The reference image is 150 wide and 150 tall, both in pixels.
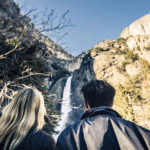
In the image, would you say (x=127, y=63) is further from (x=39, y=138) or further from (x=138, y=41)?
(x=39, y=138)

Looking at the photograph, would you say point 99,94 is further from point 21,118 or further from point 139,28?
point 139,28

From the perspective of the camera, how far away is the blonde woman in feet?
4.03

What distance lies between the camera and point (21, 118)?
4.50ft

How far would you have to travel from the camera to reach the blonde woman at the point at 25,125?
4.03 ft

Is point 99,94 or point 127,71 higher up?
point 127,71

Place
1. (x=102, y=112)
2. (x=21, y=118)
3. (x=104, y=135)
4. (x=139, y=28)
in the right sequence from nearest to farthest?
(x=104, y=135)
(x=102, y=112)
(x=21, y=118)
(x=139, y=28)

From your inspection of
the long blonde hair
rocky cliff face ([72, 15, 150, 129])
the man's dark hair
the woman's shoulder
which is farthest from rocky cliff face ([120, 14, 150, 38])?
the woman's shoulder

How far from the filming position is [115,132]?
90 cm

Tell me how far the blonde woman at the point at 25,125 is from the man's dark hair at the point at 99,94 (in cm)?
56

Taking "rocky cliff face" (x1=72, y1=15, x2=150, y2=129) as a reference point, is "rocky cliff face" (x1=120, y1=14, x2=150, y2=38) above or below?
above

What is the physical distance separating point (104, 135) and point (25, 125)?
0.79 m

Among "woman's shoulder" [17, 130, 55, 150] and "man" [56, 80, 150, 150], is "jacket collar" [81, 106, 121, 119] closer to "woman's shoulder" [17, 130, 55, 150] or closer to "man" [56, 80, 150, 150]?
"man" [56, 80, 150, 150]

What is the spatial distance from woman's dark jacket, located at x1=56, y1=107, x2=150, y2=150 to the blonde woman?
1.39 ft

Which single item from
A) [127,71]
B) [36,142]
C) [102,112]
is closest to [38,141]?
[36,142]
